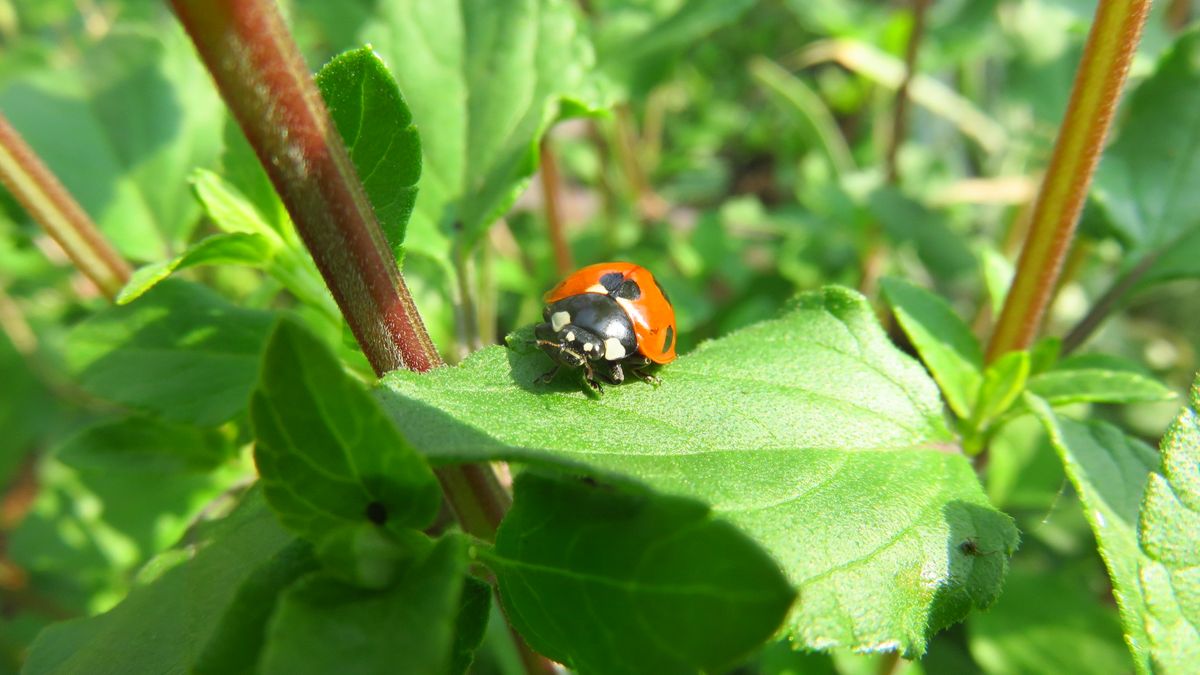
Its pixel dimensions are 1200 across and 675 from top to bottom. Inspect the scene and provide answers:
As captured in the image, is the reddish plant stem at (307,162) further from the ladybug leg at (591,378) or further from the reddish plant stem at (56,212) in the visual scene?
the reddish plant stem at (56,212)

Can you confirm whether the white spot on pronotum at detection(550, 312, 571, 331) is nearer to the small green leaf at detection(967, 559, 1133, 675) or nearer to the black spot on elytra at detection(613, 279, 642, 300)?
the black spot on elytra at detection(613, 279, 642, 300)

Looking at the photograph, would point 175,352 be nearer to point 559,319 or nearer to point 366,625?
point 559,319

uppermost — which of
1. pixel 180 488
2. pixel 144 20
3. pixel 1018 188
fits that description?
pixel 144 20

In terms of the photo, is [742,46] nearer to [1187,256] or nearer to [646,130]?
[646,130]

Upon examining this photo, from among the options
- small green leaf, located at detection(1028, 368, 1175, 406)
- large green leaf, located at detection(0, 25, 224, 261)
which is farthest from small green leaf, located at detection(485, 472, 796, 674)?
large green leaf, located at detection(0, 25, 224, 261)

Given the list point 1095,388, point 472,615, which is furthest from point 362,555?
point 1095,388

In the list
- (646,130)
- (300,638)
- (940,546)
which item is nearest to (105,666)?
(300,638)

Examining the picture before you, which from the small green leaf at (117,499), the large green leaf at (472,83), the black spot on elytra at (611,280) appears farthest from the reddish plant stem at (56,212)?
the black spot on elytra at (611,280)
